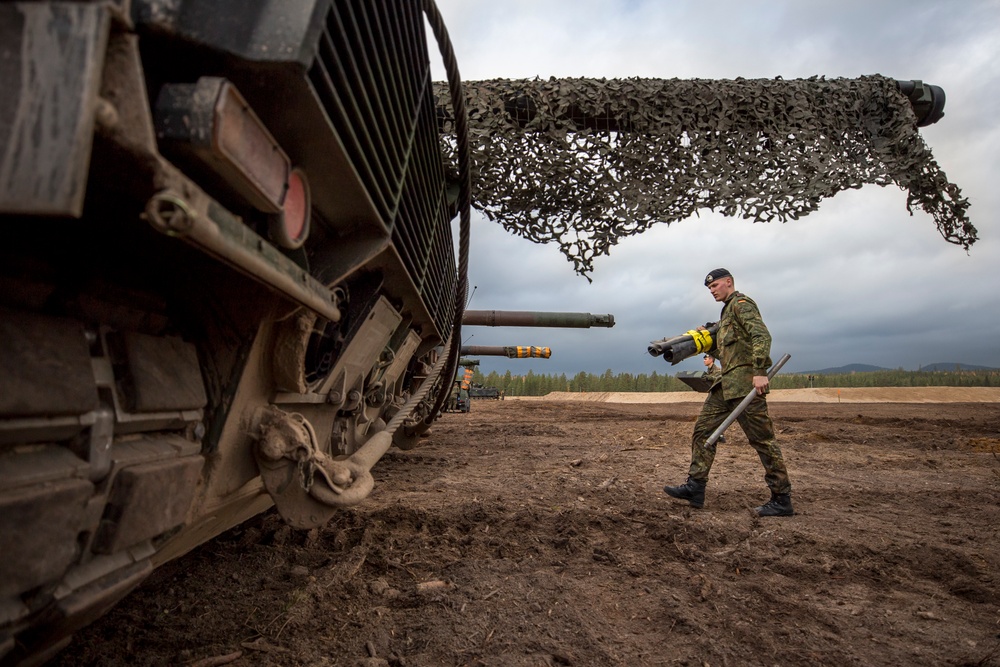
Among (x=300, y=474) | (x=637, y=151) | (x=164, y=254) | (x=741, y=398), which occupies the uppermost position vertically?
(x=637, y=151)

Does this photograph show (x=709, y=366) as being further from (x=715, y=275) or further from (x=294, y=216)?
(x=294, y=216)

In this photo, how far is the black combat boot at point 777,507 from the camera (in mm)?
3736

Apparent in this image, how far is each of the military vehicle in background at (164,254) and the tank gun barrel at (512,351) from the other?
42.2 feet

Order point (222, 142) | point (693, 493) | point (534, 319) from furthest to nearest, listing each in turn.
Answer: point (534, 319) → point (693, 493) → point (222, 142)

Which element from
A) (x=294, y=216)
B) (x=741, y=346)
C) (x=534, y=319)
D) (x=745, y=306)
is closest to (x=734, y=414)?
(x=741, y=346)

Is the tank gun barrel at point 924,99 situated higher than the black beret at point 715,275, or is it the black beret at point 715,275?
the tank gun barrel at point 924,99

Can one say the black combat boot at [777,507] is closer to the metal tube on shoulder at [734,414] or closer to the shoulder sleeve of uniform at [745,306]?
the metal tube on shoulder at [734,414]

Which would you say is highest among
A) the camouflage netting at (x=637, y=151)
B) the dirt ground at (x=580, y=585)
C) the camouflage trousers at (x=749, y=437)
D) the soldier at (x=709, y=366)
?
the camouflage netting at (x=637, y=151)

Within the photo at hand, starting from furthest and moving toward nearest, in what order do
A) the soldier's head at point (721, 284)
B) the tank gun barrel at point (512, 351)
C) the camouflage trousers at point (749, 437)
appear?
1. the tank gun barrel at point (512, 351)
2. the soldier's head at point (721, 284)
3. the camouflage trousers at point (749, 437)

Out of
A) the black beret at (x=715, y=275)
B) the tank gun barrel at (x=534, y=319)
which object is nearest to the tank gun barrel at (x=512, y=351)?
the tank gun barrel at (x=534, y=319)

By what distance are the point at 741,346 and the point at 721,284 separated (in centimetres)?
52

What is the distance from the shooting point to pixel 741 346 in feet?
13.7

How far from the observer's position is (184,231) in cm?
76

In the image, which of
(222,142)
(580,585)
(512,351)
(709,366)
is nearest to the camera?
(222,142)
